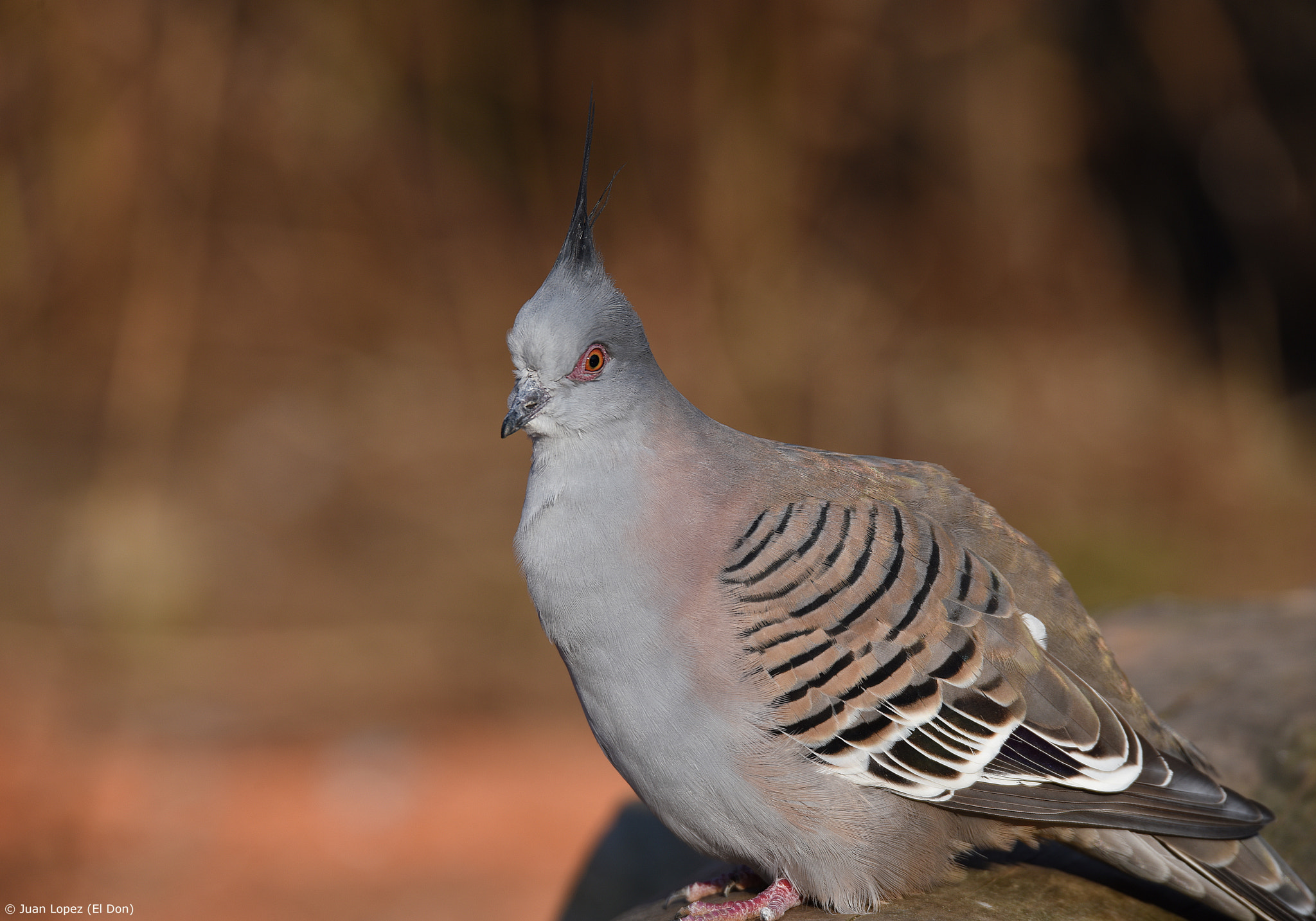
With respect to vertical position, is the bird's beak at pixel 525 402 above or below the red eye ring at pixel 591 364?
below

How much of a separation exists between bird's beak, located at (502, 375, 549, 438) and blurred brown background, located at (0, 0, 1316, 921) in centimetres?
471

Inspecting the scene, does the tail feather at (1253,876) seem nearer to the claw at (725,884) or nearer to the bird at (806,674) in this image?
the bird at (806,674)

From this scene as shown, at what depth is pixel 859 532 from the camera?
3096mm

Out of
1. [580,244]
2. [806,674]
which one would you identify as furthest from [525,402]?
[806,674]

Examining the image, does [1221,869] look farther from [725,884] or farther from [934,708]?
[725,884]

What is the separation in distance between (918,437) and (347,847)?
550cm

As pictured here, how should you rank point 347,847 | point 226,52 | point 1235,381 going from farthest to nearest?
1. point 1235,381
2. point 226,52
3. point 347,847

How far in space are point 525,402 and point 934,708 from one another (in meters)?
1.31

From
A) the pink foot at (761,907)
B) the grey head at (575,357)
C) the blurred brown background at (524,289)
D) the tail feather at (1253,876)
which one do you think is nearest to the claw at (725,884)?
the pink foot at (761,907)

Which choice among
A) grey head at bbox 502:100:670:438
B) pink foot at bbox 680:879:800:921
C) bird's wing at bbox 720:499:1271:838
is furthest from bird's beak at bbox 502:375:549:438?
pink foot at bbox 680:879:800:921

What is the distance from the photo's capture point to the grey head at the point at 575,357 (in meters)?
3.08

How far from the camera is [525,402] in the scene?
120 inches

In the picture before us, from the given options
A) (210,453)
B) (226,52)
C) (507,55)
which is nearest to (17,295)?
(210,453)

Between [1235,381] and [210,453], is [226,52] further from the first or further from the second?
[1235,381]
